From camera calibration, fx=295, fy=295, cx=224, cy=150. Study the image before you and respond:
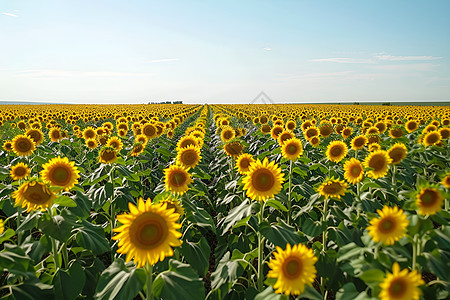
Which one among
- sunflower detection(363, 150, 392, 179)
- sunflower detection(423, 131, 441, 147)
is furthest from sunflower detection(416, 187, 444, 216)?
sunflower detection(423, 131, 441, 147)

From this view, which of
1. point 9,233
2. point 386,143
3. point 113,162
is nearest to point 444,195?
point 9,233

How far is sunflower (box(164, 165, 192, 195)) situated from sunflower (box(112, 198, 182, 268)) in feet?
3.88

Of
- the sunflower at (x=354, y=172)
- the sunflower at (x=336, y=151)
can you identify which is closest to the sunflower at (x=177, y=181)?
the sunflower at (x=354, y=172)

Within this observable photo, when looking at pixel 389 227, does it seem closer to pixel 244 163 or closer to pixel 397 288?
pixel 397 288

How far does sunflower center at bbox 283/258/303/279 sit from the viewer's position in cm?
177

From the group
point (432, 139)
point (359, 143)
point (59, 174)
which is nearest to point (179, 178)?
point (59, 174)

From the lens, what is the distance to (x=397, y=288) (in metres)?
1.58

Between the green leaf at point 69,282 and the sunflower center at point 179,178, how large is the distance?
3.97 feet

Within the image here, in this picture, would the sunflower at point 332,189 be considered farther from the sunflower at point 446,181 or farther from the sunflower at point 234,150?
the sunflower at point 234,150

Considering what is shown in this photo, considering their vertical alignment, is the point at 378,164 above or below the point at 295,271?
above

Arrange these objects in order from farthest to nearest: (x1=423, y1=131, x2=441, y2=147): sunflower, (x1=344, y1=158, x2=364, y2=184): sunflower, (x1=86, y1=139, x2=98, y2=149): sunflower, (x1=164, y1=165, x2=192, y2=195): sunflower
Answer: (x1=86, y1=139, x2=98, y2=149): sunflower, (x1=423, y1=131, x2=441, y2=147): sunflower, (x1=344, y1=158, x2=364, y2=184): sunflower, (x1=164, y1=165, x2=192, y2=195): sunflower

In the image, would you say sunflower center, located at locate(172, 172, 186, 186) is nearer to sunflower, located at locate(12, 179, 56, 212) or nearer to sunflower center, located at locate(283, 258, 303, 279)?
sunflower, located at locate(12, 179, 56, 212)

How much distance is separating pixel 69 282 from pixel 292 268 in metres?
2.03

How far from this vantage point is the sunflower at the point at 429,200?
2.09 metres
